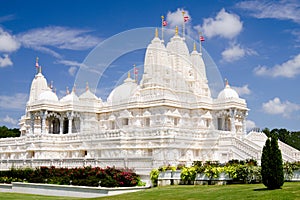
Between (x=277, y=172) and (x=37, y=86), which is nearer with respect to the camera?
(x=277, y=172)

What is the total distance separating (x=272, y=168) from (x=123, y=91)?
3795 cm

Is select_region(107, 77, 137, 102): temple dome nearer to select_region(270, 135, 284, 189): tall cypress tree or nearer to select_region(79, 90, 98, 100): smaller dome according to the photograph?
select_region(79, 90, 98, 100): smaller dome

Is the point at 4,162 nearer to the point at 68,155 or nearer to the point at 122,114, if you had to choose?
the point at 68,155

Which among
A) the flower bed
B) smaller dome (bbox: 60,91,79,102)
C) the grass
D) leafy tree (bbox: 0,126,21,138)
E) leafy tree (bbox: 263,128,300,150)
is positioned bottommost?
the grass

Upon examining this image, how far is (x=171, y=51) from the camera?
5578cm

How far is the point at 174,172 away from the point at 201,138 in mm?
17143

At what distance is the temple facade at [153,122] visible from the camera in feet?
131

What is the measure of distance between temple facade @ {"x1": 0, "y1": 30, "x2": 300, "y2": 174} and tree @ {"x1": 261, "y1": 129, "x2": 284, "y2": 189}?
18.9 m

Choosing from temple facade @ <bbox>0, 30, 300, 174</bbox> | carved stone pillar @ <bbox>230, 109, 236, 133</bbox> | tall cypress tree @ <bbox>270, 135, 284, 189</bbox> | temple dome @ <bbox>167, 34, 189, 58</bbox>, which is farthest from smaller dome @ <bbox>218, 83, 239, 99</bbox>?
tall cypress tree @ <bbox>270, 135, 284, 189</bbox>

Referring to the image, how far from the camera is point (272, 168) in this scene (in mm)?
18047

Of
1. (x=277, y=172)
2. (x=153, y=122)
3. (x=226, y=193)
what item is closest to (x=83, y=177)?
(x=226, y=193)

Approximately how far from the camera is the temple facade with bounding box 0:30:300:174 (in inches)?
1566

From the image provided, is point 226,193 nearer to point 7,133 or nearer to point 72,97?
point 72,97

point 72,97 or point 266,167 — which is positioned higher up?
point 72,97
